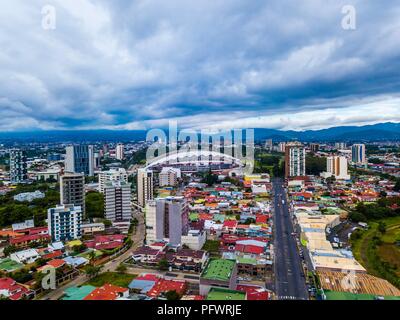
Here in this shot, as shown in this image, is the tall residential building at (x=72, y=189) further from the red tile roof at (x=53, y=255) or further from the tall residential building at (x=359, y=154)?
the tall residential building at (x=359, y=154)

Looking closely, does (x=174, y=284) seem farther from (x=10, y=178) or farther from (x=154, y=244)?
(x=10, y=178)

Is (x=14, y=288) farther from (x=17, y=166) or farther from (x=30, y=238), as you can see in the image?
(x=17, y=166)

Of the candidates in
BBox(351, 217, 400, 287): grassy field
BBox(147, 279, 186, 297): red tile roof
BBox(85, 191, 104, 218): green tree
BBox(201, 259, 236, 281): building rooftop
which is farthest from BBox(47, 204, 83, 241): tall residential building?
BBox(351, 217, 400, 287): grassy field

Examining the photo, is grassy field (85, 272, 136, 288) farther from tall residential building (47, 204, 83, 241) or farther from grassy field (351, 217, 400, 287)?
grassy field (351, 217, 400, 287)

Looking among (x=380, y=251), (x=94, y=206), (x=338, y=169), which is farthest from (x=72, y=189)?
(x=338, y=169)

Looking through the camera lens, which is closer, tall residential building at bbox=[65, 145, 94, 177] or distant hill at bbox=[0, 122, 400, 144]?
tall residential building at bbox=[65, 145, 94, 177]

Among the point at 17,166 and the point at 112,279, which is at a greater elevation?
the point at 17,166

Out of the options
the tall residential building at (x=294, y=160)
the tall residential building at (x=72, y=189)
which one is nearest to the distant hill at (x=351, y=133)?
the tall residential building at (x=294, y=160)
